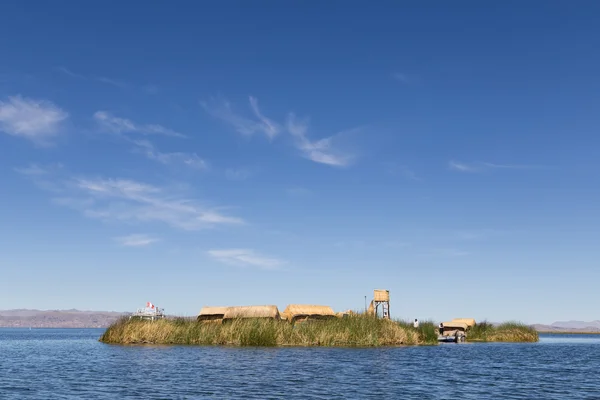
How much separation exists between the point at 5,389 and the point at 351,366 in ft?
73.3

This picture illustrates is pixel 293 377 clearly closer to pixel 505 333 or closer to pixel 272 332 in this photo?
pixel 272 332

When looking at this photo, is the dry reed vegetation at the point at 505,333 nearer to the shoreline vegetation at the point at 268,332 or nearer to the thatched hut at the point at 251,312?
the shoreline vegetation at the point at 268,332

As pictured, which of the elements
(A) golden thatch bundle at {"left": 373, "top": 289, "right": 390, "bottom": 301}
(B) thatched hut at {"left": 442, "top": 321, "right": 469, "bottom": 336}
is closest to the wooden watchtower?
(A) golden thatch bundle at {"left": 373, "top": 289, "right": 390, "bottom": 301}

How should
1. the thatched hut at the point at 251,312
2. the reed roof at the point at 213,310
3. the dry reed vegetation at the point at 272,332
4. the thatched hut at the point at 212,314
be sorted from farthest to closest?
1. the reed roof at the point at 213,310
2. the thatched hut at the point at 212,314
3. the thatched hut at the point at 251,312
4. the dry reed vegetation at the point at 272,332

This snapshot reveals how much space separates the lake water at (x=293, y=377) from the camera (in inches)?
1126

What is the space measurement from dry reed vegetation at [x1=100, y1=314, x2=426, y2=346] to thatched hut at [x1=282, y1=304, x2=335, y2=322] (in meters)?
15.3

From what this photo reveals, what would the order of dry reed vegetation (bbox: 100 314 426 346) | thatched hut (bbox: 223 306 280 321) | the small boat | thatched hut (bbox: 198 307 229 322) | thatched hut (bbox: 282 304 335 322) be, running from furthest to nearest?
the small boat, thatched hut (bbox: 282 304 335 322), thatched hut (bbox: 198 307 229 322), thatched hut (bbox: 223 306 280 321), dry reed vegetation (bbox: 100 314 426 346)

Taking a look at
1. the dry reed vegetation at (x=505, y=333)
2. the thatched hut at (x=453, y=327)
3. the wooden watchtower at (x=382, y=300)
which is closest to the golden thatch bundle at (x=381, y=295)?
the wooden watchtower at (x=382, y=300)

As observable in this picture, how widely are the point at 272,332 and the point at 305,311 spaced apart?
68.1ft

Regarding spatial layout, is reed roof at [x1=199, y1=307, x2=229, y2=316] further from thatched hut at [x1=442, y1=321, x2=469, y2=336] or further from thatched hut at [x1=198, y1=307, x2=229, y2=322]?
thatched hut at [x1=442, y1=321, x2=469, y2=336]

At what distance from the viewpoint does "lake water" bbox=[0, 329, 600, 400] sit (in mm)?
28609

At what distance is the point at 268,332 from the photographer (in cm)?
5797

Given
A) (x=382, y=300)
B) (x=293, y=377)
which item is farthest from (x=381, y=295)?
(x=293, y=377)

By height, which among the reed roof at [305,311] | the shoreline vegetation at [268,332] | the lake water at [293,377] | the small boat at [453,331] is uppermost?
the reed roof at [305,311]
